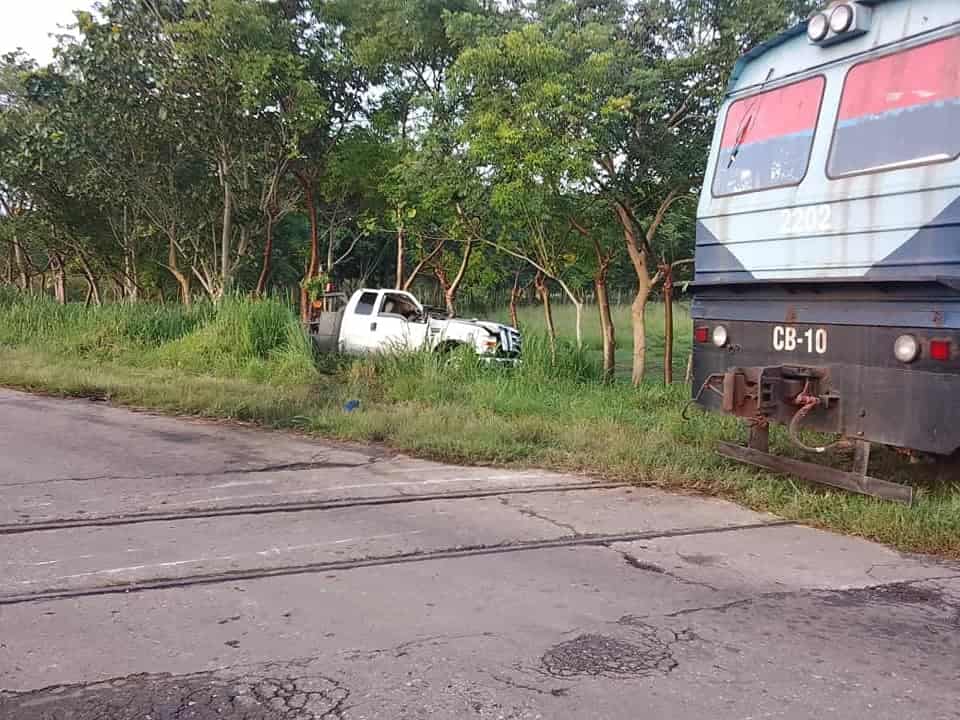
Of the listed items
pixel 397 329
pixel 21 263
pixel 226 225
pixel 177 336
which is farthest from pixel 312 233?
pixel 21 263

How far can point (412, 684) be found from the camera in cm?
354

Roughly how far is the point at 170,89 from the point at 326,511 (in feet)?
45.4

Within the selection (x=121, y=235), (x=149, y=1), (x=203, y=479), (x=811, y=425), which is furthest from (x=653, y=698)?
(x=121, y=235)

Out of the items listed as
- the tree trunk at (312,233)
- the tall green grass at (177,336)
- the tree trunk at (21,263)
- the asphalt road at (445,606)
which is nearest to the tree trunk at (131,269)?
the tall green grass at (177,336)

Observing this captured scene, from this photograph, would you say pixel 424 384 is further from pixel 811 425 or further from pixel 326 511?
pixel 811 425

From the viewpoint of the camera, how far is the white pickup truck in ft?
47.1

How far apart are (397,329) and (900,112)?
1038cm

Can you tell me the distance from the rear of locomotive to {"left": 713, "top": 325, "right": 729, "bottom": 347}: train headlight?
0.05 ft

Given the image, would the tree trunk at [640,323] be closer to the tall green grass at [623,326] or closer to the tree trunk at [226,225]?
the tall green grass at [623,326]

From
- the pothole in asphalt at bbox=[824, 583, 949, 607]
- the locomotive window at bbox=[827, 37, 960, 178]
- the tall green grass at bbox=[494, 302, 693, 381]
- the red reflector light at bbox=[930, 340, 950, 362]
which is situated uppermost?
the locomotive window at bbox=[827, 37, 960, 178]

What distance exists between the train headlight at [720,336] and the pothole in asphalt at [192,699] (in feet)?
14.6

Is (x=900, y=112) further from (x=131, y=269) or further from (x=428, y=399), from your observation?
(x=131, y=269)

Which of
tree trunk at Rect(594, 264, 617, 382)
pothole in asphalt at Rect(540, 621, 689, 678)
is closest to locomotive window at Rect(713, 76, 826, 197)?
pothole in asphalt at Rect(540, 621, 689, 678)

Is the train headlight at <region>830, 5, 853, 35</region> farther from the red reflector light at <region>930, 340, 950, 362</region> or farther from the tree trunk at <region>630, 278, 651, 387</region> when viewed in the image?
the tree trunk at <region>630, 278, 651, 387</region>
